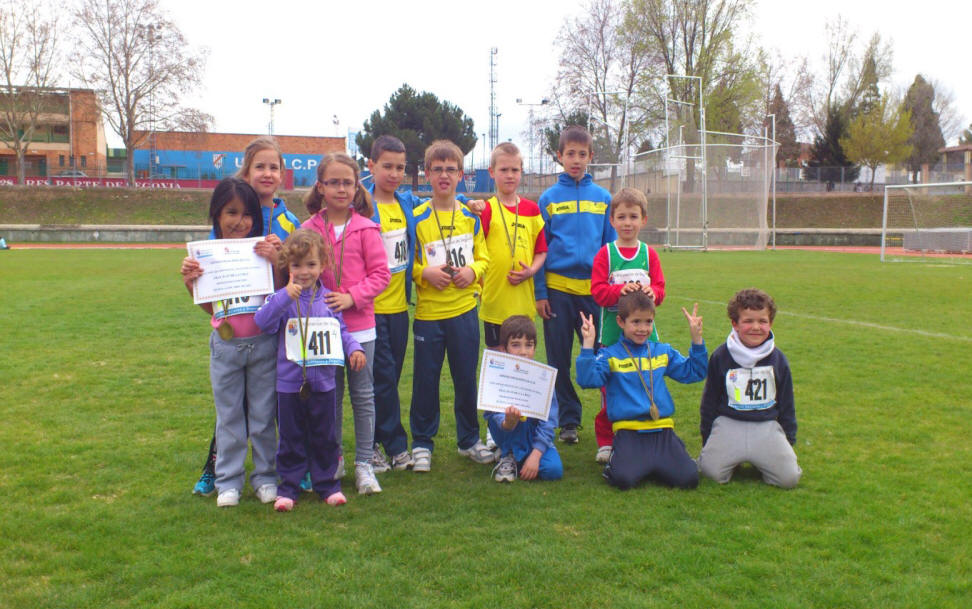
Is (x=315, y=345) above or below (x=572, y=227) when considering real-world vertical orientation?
below

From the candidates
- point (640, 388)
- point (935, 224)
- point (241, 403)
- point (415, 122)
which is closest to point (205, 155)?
point (415, 122)

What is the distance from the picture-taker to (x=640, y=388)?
13.7ft

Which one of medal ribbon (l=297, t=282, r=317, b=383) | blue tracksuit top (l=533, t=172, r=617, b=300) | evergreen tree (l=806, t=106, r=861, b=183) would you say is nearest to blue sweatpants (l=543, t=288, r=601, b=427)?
blue tracksuit top (l=533, t=172, r=617, b=300)

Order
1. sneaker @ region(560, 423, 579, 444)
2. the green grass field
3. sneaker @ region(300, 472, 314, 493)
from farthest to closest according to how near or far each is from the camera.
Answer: sneaker @ region(560, 423, 579, 444) → sneaker @ region(300, 472, 314, 493) → the green grass field

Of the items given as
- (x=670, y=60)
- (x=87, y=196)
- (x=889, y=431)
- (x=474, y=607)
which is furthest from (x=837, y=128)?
(x=474, y=607)

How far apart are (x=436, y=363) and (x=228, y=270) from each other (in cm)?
139

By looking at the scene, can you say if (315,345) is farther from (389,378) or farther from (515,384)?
(515,384)

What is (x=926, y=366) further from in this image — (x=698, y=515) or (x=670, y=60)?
(x=670, y=60)

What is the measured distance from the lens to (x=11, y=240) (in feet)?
104

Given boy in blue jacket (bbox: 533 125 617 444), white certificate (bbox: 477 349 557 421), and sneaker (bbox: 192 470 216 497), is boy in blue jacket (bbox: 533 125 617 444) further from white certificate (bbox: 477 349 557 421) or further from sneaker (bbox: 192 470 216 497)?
sneaker (bbox: 192 470 216 497)

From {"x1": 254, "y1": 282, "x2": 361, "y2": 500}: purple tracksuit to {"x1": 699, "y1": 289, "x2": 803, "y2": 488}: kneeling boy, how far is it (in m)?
2.02

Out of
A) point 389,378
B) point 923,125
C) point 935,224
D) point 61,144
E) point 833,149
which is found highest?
point 923,125

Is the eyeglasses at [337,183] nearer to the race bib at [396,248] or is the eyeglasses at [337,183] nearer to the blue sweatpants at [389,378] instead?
the race bib at [396,248]

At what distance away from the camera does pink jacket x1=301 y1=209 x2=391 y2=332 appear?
4035mm
